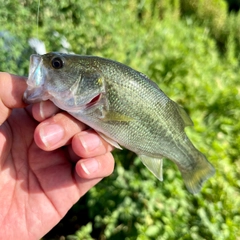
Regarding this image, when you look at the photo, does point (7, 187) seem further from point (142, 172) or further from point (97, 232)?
point (97, 232)

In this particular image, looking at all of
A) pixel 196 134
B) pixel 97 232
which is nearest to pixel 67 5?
pixel 196 134

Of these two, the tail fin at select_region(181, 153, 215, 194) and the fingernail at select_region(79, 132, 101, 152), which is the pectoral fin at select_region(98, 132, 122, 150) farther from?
the tail fin at select_region(181, 153, 215, 194)

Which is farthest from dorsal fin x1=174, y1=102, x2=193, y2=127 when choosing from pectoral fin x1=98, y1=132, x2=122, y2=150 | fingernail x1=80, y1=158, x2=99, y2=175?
fingernail x1=80, y1=158, x2=99, y2=175

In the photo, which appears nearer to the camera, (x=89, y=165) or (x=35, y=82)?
(x=35, y=82)

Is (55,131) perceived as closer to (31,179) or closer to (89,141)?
(89,141)

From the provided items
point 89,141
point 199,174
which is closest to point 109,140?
point 89,141

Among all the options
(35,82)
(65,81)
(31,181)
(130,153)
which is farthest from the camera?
(130,153)
